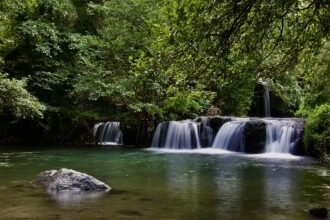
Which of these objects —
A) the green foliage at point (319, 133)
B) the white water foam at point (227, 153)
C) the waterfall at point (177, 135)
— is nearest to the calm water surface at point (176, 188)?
the green foliage at point (319, 133)

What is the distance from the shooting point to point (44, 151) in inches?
750

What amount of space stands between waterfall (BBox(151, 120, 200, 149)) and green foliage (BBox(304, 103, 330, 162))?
5.61 meters

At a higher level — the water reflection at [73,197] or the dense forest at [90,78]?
the dense forest at [90,78]

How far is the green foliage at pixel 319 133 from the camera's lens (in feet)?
53.0

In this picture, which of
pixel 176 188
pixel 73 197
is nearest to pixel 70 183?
pixel 73 197

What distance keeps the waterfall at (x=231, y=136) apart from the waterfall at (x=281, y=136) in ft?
3.73

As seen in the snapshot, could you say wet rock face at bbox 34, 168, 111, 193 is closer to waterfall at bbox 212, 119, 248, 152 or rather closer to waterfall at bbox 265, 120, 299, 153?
waterfall at bbox 265, 120, 299, 153

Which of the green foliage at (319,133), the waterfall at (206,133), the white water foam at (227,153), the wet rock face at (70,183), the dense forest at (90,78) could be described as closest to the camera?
the wet rock face at (70,183)

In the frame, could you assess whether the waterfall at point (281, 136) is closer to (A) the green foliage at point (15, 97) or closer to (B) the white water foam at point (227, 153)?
(B) the white water foam at point (227, 153)

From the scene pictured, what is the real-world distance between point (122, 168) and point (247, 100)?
15.4 m

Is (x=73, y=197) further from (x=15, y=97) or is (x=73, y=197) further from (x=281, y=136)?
(x=281, y=136)

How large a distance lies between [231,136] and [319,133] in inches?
180

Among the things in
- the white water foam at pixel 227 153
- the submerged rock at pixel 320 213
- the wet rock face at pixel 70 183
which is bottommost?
the submerged rock at pixel 320 213

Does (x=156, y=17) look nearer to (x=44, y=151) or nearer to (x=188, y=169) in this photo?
(x=44, y=151)
